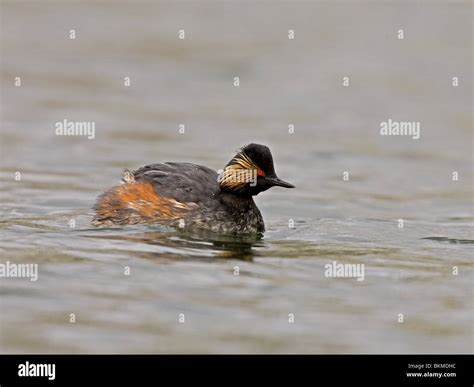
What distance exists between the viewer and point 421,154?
2173 centimetres

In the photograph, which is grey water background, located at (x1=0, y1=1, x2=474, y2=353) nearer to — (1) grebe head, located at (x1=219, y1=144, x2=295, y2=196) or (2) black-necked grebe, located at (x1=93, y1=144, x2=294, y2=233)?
(2) black-necked grebe, located at (x1=93, y1=144, x2=294, y2=233)

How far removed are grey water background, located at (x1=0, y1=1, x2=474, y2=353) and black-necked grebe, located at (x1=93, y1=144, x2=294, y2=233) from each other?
366mm

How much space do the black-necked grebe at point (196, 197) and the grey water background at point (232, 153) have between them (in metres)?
0.37

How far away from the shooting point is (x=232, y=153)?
68.7 ft

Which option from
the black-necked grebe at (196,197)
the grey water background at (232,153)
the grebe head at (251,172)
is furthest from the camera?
the black-necked grebe at (196,197)

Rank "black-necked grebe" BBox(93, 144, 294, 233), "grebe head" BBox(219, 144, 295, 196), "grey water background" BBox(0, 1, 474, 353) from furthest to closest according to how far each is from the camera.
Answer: "black-necked grebe" BBox(93, 144, 294, 233) → "grebe head" BBox(219, 144, 295, 196) → "grey water background" BBox(0, 1, 474, 353)

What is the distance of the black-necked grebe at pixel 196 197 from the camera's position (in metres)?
14.4

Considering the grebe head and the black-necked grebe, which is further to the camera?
the black-necked grebe

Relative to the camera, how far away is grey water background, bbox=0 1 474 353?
11.1 m

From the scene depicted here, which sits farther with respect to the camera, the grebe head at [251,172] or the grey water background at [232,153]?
the grebe head at [251,172]

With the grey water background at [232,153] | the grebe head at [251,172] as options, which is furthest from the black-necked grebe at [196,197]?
the grey water background at [232,153]

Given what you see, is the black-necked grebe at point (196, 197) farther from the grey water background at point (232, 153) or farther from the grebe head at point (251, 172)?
the grey water background at point (232, 153)

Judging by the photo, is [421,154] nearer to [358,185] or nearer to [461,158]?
[461,158]

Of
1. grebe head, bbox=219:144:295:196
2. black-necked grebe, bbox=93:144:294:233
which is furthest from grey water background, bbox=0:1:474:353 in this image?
grebe head, bbox=219:144:295:196
